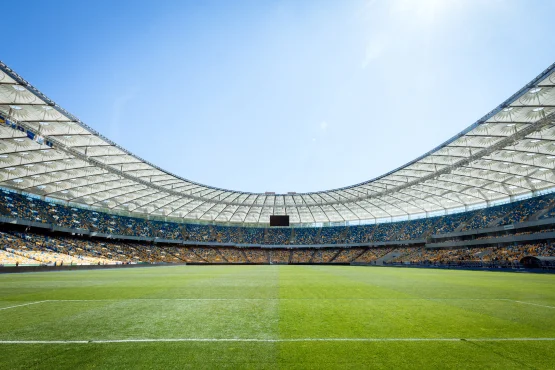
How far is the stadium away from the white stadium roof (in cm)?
23

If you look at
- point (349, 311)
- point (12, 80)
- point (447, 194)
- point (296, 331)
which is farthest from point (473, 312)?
point (447, 194)

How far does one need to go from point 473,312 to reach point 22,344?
10.2 m

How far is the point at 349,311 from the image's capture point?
330 inches

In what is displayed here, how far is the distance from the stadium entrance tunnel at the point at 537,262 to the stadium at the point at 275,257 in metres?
0.21

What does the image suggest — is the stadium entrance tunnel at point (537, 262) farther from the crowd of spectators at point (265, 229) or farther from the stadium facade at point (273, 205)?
the crowd of spectators at point (265, 229)

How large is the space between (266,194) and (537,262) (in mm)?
41112

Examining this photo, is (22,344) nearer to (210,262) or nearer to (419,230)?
(210,262)

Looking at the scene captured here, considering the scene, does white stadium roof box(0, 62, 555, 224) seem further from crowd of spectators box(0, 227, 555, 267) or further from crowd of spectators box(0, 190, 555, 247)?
crowd of spectators box(0, 227, 555, 267)

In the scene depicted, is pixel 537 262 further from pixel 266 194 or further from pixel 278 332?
pixel 266 194

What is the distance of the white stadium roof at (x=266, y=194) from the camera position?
25156 mm

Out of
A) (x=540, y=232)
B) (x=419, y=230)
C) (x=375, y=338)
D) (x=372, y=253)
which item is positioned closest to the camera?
(x=375, y=338)

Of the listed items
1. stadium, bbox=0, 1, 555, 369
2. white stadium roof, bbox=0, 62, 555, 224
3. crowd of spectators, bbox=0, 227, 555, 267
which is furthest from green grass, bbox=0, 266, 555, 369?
crowd of spectators, bbox=0, 227, 555, 267

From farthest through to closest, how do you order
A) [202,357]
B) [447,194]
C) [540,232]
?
[447,194] < [540,232] < [202,357]

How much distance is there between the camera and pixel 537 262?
32906 millimetres
